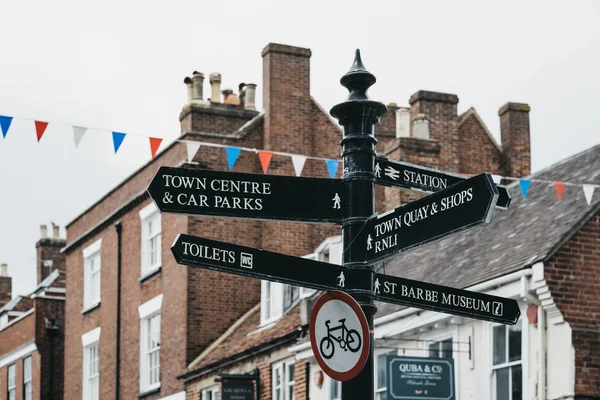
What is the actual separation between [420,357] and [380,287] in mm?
10506

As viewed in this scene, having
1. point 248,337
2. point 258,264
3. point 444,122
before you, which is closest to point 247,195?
point 258,264

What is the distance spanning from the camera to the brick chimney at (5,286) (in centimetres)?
5245

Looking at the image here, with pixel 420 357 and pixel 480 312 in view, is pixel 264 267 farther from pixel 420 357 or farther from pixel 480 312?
pixel 420 357

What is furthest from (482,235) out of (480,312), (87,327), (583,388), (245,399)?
(87,327)

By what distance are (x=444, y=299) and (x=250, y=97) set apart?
2244 centimetres

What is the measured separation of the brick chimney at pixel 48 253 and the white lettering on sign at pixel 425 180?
132ft

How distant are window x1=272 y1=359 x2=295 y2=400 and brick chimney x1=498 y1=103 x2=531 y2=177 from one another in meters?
8.39

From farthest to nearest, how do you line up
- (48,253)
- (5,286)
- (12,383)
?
(5,286) → (48,253) → (12,383)

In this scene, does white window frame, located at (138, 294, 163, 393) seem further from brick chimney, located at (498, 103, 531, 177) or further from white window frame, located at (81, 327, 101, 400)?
brick chimney, located at (498, 103, 531, 177)

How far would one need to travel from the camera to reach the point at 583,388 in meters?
15.3

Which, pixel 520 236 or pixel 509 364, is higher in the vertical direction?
pixel 520 236

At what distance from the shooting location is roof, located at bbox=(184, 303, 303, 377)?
23188 millimetres

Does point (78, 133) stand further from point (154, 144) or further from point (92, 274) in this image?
point (92, 274)

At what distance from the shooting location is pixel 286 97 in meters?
28.4
